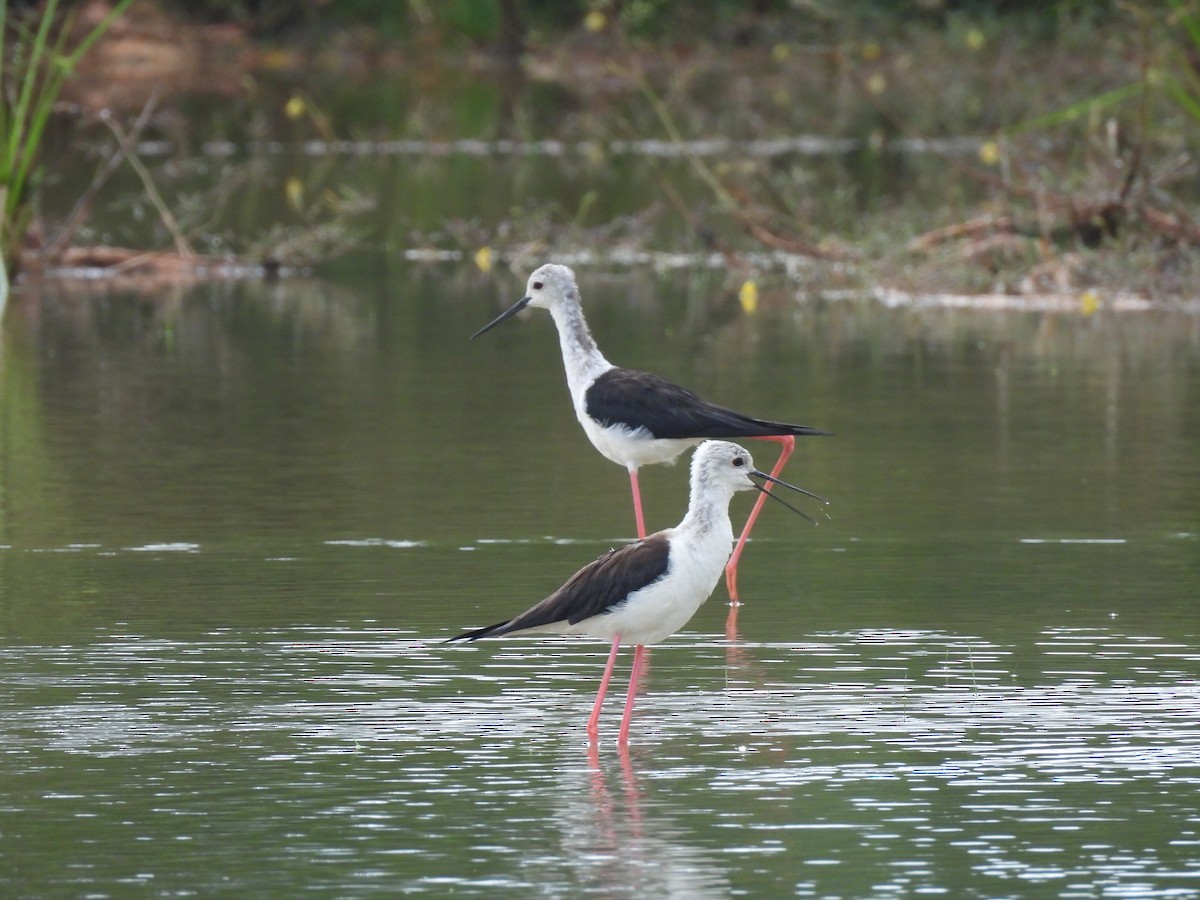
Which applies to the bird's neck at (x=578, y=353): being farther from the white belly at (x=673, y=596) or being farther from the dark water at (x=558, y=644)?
the white belly at (x=673, y=596)

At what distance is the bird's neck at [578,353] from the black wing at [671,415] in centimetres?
37

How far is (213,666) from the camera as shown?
26.8ft

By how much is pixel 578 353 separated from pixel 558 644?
197 centimetres

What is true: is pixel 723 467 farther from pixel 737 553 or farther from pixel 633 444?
pixel 737 553

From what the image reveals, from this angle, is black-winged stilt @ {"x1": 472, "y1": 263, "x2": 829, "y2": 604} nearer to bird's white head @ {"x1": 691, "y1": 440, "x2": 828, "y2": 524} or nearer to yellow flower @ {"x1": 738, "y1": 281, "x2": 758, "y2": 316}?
bird's white head @ {"x1": 691, "y1": 440, "x2": 828, "y2": 524}

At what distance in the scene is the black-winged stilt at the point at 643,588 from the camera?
7.29 metres

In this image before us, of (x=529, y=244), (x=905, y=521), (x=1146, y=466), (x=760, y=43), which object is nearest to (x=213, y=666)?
(x=905, y=521)

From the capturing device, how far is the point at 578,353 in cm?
1052

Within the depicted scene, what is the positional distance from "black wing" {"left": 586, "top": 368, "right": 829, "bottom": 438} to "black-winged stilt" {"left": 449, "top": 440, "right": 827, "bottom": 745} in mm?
2311

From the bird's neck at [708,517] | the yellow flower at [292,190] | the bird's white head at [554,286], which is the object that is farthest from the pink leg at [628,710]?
the yellow flower at [292,190]

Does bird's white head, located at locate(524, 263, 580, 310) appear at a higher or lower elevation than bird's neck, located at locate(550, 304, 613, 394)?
higher

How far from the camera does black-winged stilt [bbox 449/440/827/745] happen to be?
729 cm

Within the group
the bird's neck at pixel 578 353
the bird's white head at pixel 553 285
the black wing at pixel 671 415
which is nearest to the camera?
the black wing at pixel 671 415

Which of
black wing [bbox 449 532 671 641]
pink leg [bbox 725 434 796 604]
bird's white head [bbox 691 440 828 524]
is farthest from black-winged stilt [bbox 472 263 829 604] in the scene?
black wing [bbox 449 532 671 641]
